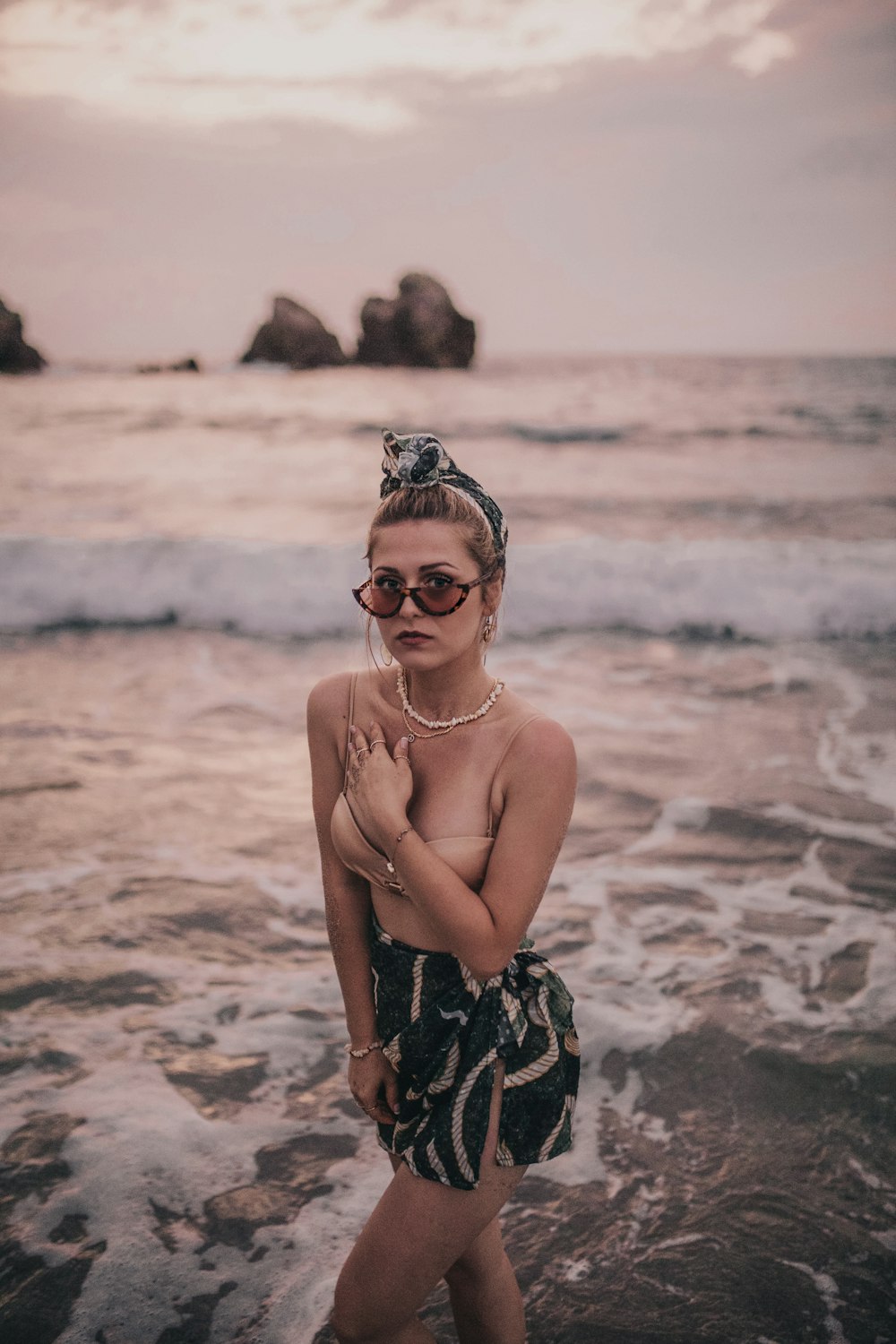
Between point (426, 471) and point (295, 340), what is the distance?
7145cm

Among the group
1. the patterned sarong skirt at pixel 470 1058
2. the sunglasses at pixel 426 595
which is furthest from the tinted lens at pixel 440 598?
the patterned sarong skirt at pixel 470 1058

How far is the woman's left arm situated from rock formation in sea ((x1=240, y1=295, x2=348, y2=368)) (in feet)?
230

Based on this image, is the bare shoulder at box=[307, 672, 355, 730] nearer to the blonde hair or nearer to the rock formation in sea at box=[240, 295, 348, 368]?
the blonde hair

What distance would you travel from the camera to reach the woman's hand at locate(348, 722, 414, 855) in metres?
2.05

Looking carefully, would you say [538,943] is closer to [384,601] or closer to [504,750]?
[504,750]

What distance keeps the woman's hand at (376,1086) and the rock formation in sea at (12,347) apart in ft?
220

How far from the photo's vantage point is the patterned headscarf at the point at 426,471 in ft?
7.05

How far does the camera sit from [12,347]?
204ft

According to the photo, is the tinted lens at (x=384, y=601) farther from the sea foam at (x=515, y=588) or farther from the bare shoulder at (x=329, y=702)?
the sea foam at (x=515, y=588)

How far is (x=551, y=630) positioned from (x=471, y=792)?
8.42 metres

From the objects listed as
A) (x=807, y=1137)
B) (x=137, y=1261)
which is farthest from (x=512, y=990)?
(x=807, y=1137)

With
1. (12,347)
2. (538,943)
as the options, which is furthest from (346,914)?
(12,347)

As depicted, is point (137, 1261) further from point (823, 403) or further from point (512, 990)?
point (823, 403)

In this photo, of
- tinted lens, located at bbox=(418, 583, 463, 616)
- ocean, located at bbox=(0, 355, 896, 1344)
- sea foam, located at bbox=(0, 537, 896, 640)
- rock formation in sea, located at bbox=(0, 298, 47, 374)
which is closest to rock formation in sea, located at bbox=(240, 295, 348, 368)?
rock formation in sea, located at bbox=(0, 298, 47, 374)
